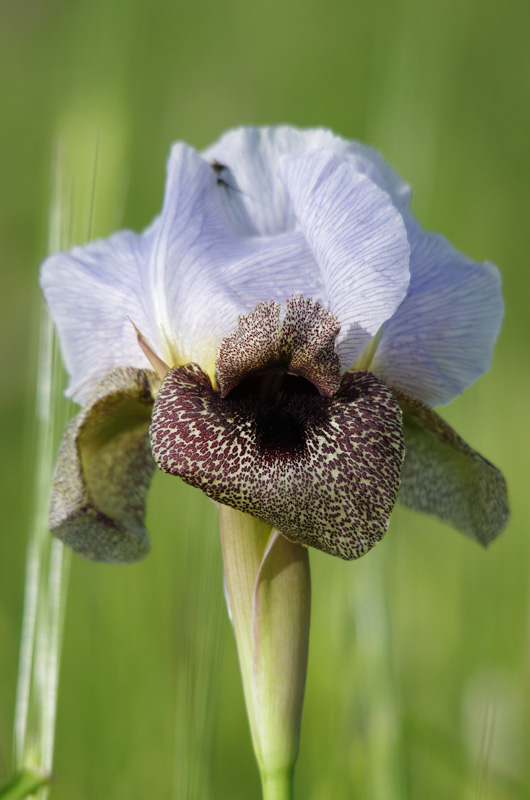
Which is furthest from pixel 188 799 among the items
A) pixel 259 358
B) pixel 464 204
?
pixel 464 204

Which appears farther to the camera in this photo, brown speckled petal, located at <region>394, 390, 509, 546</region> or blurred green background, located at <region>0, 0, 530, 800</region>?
blurred green background, located at <region>0, 0, 530, 800</region>

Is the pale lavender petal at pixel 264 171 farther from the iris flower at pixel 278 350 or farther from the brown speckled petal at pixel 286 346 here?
the brown speckled petal at pixel 286 346

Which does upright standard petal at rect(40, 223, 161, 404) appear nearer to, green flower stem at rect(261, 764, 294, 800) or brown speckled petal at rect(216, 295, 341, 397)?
brown speckled petal at rect(216, 295, 341, 397)

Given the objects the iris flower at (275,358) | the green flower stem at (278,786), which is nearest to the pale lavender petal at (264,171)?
the iris flower at (275,358)

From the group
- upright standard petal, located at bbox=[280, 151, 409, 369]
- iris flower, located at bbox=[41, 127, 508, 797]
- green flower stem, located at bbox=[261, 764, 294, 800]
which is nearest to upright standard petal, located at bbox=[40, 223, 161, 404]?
iris flower, located at bbox=[41, 127, 508, 797]

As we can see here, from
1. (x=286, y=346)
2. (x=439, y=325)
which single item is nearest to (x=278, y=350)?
(x=286, y=346)

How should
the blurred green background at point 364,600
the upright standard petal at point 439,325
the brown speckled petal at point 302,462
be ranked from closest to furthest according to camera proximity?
the brown speckled petal at point 302,462 < the upright standard petal at point 439,325 < the blurred green background at point 364,600

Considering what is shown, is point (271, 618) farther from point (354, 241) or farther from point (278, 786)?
point (354, 241)

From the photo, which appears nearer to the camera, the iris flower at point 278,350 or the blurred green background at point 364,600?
the iris flower at point 278,350
